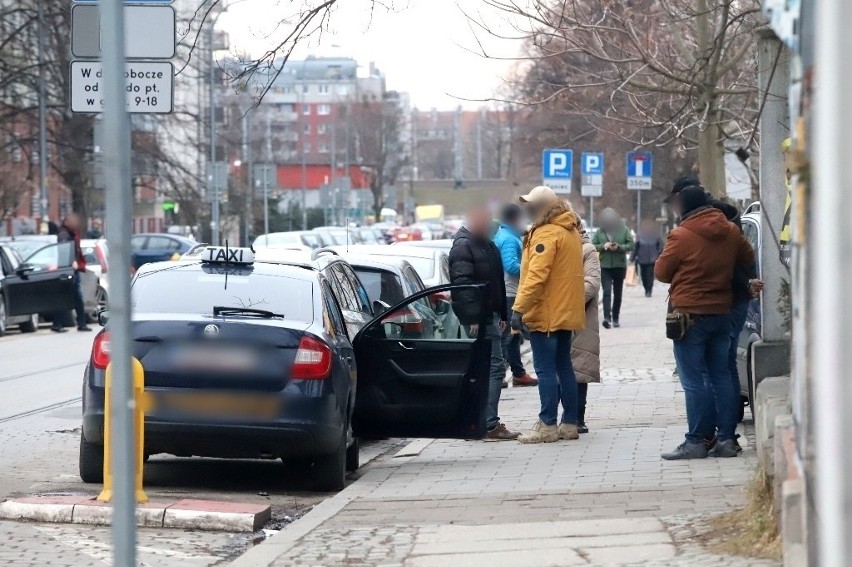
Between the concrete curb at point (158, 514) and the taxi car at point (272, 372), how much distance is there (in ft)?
2.25

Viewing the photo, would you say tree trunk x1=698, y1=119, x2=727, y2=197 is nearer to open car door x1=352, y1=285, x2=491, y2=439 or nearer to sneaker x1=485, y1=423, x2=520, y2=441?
sneaker x1=485, y1=423, x2=520, y2=441

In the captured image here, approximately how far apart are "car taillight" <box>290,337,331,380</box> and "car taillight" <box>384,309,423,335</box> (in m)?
1.40

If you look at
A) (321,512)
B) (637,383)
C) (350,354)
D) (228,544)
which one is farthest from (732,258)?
(637,383)

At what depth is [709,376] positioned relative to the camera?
9.63 metres

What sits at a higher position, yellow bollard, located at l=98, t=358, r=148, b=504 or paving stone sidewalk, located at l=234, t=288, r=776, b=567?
yellow bollard, located at l=98, t=358, r=148, b=504

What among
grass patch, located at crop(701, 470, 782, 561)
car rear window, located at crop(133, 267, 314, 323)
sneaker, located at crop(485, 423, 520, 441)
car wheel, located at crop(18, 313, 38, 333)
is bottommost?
car wheel, located at crop(18, 313, 38, 333)

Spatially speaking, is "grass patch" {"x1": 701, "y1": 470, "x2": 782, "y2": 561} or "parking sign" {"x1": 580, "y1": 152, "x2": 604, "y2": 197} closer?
"grass patch" {"x1": 701, "y1": 470, "x2": 782, "y2": 561}

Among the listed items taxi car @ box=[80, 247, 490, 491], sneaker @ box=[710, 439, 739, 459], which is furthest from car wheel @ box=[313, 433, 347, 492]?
sneaker @ box=[710, 439, 739, 459]

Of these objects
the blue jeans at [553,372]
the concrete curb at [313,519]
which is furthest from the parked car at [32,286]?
the blue jeans at [553,372]

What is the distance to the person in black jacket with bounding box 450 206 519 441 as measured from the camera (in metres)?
11.2

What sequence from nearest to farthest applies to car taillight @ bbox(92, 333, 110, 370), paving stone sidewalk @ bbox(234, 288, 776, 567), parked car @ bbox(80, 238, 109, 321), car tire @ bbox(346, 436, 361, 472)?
paving stone sidewalk @ bbox(234, 288, 776, 567), car taillight @ bbox(92, 333, 110, 370), car tire @ bbox(346, 436, 361, 472), parked car @ bbox(80, 238, 109, 321)

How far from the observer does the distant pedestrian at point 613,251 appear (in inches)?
920

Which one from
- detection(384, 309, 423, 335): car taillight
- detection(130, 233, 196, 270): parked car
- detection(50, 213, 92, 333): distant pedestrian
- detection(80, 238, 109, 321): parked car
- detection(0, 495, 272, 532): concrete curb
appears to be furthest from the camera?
detection(130, 233, 196, 270): parked car

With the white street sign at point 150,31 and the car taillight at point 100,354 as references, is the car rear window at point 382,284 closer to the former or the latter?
the car taillight at point 100,354
